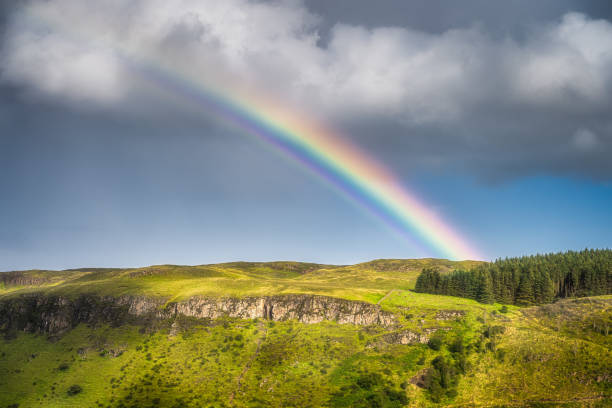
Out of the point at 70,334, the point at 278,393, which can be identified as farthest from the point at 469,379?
the point at 70,334

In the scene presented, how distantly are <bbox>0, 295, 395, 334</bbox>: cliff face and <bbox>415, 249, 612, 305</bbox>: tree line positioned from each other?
54.9 m

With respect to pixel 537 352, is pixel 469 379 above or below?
below

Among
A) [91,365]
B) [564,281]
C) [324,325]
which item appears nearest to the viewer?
[91,365]

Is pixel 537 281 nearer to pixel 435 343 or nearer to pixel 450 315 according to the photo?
pixel 450 315

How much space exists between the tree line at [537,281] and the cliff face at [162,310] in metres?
54.9

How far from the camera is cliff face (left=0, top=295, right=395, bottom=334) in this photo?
17059 centimetres

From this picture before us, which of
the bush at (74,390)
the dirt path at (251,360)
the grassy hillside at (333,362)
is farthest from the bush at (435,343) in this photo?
the bush at (74,390)

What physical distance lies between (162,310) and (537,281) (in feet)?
589

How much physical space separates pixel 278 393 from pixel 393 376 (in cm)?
4017

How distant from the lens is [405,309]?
166250mm

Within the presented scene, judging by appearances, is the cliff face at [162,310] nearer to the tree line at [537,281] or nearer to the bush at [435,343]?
the bush at [435,343]

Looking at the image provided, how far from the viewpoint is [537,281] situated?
169m

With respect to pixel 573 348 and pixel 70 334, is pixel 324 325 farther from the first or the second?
pixel 70 334

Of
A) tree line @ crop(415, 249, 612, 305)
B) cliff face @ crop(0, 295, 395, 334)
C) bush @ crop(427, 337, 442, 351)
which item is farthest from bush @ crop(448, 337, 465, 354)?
tree line @ crop(415, 249, 612, 305)
